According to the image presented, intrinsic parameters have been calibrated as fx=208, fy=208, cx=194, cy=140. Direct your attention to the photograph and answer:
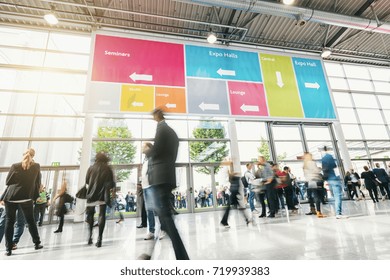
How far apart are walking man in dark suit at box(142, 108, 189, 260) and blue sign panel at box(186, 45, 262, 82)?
5.85 m

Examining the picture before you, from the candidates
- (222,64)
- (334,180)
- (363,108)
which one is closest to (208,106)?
(222,64)

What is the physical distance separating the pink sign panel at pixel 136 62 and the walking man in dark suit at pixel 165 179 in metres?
5.40

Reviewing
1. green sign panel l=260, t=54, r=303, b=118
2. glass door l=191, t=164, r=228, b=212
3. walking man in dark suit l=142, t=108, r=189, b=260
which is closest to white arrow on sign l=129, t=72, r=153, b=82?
glass door l=191, t=164, r=228, b=212

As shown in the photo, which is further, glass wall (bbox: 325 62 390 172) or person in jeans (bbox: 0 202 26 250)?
glass wall (bbox: 325 62 390 172)

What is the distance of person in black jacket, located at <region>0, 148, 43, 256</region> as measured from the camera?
285cm

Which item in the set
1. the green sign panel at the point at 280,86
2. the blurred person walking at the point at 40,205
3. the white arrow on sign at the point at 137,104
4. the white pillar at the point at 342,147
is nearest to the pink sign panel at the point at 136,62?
the white arrow on sign at the point at 137,104

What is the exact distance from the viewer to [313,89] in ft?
27.8

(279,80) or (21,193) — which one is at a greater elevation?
A: (279,80)

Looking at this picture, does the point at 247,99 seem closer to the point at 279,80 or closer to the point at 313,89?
the point at 279,80

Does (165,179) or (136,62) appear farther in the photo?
(136,62)

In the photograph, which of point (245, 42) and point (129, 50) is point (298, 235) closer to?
point (129, 50)

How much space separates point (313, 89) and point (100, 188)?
28.4ft

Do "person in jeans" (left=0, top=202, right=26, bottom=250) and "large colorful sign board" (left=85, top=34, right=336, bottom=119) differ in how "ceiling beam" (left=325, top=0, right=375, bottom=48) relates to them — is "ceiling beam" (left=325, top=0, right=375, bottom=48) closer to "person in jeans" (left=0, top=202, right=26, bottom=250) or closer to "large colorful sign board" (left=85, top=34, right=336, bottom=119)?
"large colorful sign board" (left=85, top=34, right=336, bottom=119)
